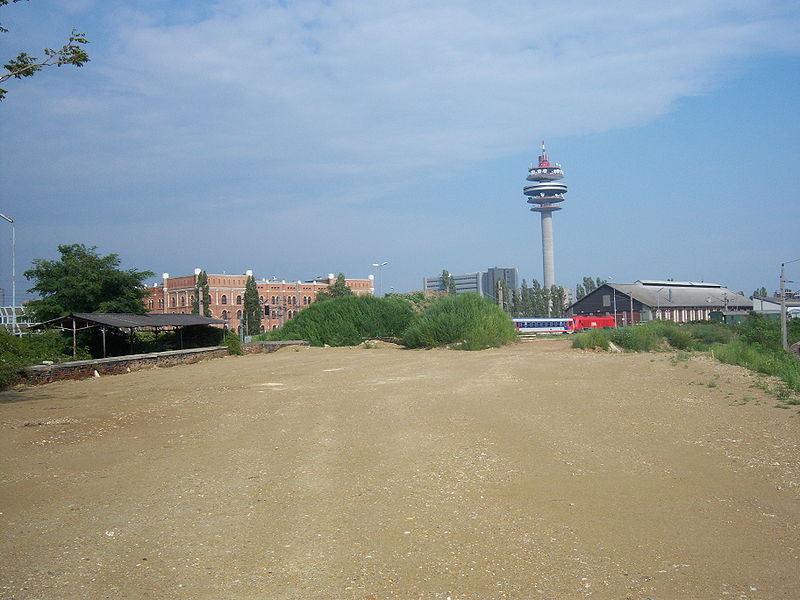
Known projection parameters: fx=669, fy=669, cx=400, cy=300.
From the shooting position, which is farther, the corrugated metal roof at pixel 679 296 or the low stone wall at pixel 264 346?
the corrugated metal roof at pixel 679 296

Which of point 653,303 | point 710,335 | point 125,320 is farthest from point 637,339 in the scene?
point 653,303

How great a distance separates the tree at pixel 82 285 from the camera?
34.9m

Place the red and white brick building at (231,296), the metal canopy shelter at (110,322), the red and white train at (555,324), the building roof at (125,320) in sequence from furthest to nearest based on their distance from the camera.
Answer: the red and white brick building at (231,296) < the red and white train at (555,324) < the building roof at (125,320) < the metal canopy shelter at (110,322)

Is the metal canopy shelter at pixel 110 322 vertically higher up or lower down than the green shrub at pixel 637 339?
higher up

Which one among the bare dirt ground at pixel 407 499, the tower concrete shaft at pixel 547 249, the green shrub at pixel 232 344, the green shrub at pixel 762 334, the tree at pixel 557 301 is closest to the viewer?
the bare dirt ground at pixel 407 499

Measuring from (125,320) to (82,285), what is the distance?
8370 millimetres

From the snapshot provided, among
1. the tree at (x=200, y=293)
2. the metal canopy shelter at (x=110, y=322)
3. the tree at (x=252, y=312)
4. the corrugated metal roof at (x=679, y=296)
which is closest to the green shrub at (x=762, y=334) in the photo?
the metal canopy shelter at (x=110, y=322)

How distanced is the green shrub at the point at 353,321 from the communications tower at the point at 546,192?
10338 centimetres

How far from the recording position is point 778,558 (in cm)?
505

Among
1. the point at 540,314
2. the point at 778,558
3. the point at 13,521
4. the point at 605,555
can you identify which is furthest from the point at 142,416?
the point at 540,314

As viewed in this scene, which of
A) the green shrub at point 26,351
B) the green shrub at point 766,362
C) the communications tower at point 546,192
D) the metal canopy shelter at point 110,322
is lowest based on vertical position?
the green shrub at point 766,362

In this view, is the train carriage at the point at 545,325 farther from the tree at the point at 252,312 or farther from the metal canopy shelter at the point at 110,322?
the metal canopy shelter at the point at 110,322

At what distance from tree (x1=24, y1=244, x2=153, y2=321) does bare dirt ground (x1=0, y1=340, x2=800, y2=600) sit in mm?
23260

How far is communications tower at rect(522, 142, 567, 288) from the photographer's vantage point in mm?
142250
